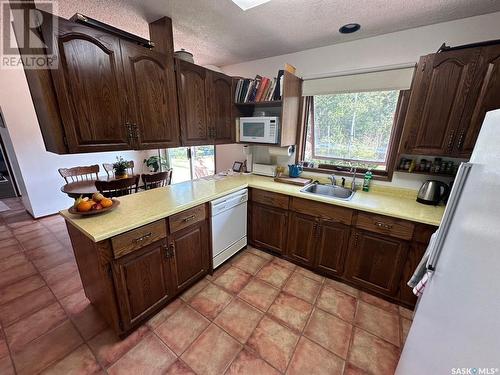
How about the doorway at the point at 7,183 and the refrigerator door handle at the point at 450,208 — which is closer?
the refrigerator door handle at the point at 450,208

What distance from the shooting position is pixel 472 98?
1.48m

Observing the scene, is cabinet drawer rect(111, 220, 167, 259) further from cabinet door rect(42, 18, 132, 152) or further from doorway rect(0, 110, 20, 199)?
doorway rect(0, 110, 20, 199)

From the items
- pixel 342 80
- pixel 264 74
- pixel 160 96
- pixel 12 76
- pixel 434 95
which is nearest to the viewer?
pixel 434 95

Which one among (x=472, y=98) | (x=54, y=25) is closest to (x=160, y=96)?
(x=54, y=25)

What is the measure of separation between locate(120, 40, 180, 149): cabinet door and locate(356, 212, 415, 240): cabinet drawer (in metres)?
1.87

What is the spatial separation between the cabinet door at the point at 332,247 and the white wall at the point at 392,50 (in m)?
0.80

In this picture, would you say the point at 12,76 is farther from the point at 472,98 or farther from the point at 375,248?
the point at 472,98

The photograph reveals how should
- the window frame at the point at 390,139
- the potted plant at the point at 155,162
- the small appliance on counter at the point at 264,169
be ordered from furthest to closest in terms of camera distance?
1. the potted plant at the point at 155,162
2. the small appliance on counter at the point at 264,169
3. the window frame at the point at 390,139

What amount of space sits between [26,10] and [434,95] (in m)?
2.67

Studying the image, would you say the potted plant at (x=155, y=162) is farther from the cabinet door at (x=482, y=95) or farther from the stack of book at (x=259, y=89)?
the cabinet door at (x=482, y=95)

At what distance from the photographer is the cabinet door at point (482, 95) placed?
4.55ft

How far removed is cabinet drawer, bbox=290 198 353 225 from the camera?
183cm

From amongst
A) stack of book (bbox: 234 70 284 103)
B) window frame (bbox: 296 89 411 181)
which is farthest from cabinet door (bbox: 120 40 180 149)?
window frame (bbox: 296 89 411 181)

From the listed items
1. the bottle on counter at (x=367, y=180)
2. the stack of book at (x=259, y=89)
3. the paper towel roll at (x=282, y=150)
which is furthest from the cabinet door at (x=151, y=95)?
the bottle on counter at (x=367, y=180)
